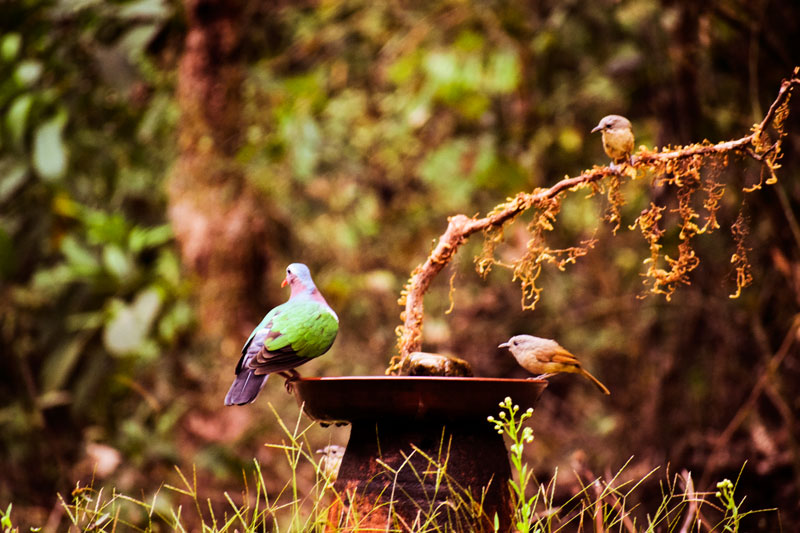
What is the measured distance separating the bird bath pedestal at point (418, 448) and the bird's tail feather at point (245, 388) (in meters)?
0.12

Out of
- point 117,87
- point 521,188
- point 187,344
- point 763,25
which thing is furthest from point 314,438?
point 763,25

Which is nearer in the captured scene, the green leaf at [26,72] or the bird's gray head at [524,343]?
the bird's gray head at [524,343]

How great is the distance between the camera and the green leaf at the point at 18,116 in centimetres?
393

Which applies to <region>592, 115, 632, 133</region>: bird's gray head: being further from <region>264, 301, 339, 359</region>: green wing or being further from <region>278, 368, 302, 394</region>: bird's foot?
<region>278, 368, 302, 394</region>: bird's foot

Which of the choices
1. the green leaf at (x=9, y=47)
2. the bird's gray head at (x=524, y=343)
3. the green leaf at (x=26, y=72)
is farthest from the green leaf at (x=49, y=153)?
the bird's gray head at (x=524, y=343)

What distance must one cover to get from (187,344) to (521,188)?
230 cm

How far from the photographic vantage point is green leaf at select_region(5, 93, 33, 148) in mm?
3930

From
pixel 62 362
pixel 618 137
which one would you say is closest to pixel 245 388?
pixel 618 137

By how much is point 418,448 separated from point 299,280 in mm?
521

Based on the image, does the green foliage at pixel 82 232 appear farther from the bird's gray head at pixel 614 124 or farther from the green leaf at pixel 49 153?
the bird's gray head at pixel 614 124

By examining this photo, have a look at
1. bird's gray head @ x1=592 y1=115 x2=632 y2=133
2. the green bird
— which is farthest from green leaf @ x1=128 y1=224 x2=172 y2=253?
bird's gray head @ x1=592 y1=115 x2=632 y2=133

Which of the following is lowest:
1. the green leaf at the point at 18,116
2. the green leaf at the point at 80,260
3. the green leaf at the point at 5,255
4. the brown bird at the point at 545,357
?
the green leaf at the point at 80,260

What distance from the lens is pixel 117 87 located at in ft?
13.8

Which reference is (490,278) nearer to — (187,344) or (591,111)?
(591,111)
